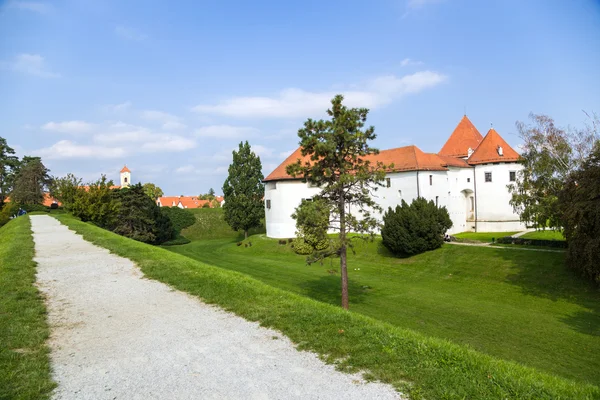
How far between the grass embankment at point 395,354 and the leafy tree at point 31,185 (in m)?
54.5

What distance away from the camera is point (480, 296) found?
2009 centimetres

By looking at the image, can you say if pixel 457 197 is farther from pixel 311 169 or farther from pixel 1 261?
pixel 1 261

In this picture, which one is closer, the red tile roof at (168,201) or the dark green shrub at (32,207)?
the dark green shrub at (32,207)

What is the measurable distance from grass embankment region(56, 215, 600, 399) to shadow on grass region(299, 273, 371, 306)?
1135cm

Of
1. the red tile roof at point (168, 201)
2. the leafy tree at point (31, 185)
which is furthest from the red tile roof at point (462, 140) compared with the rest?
the red tile roof at point (168, 201)

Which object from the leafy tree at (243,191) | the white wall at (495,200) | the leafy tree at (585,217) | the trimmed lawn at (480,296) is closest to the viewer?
the trimmed lawn at (480,296)

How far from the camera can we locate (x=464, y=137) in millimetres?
41594

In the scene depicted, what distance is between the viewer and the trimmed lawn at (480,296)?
12.7 meters

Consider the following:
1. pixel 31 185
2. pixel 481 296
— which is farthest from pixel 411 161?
pixel 31 185

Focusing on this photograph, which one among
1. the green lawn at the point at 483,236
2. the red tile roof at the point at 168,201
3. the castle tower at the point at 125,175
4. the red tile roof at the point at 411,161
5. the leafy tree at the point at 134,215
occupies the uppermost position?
the castle tower at the point at 125,175

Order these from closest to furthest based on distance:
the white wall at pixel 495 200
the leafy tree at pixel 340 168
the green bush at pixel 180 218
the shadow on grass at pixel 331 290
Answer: the leafy tree at pixel 340 168
the shadow on grass at pixel 331 290
the white wall at pixel 495 200
the green bush at pixel 180 218

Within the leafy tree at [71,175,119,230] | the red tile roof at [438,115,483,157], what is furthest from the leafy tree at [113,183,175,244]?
the red tile roof at [438,115,483,157]

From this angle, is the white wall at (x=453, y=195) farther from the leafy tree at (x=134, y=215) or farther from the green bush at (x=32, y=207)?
the green bush at (x=32, y=207)

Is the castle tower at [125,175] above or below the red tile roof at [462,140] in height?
above
